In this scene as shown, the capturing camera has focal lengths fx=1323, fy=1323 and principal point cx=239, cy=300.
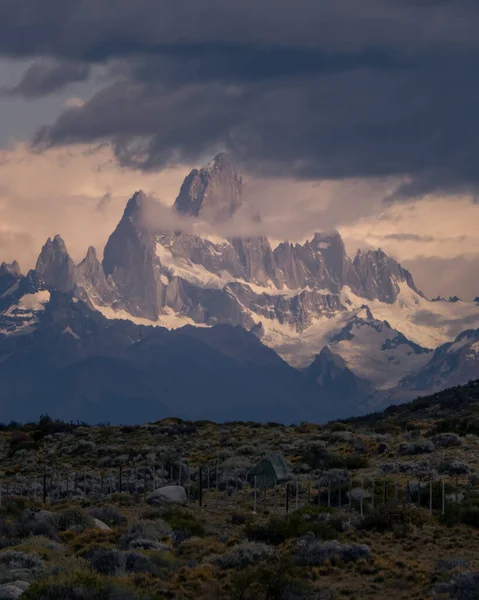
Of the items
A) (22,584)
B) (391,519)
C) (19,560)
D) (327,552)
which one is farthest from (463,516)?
(22,584)

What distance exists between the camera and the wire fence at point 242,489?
161ft

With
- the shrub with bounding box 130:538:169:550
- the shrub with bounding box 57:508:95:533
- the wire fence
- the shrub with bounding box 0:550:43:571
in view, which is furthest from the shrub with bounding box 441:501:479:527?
the shrub with bounding box 0:550:43:571

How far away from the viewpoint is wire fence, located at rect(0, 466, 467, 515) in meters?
49.1

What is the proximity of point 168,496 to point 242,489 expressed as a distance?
209 inches

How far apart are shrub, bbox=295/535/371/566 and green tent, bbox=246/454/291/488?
59.4ft

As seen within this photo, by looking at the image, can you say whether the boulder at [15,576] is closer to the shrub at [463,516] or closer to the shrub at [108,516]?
the shrub at [108,516]

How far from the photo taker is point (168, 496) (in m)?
53.7

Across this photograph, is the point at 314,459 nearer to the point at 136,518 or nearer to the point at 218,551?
the point at 136,518

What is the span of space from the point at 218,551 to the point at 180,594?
19.8 feet

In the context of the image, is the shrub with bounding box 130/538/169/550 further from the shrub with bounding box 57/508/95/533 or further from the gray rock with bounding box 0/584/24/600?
the gray rock with bounding box 0/584/24/600

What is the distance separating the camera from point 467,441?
221 ft

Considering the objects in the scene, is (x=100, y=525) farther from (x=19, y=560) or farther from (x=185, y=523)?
(x=19, y=560)

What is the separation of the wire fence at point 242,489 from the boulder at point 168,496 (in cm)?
47

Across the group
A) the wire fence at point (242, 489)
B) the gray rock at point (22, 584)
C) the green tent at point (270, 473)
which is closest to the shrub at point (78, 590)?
the gray rock at point (22, 584)
